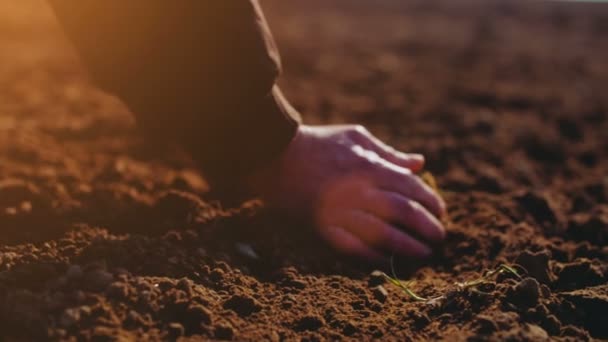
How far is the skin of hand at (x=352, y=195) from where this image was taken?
2320 millimetres

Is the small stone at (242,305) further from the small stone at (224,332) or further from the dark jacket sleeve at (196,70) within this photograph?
the dark jacket sleeve at (196,70)

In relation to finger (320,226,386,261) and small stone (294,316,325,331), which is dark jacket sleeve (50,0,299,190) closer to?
finger (320,226,386,261)

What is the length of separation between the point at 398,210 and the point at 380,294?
0.42 meters

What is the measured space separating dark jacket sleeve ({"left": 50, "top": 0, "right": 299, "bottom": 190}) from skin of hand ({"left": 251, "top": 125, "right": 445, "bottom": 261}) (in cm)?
13

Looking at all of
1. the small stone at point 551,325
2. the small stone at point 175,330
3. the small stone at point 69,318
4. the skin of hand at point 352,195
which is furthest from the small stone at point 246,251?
the small stone at point 551,325

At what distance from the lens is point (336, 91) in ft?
15.2

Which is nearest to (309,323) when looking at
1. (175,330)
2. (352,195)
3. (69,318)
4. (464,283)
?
(175,330)

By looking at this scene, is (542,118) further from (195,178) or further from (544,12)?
(544,12)

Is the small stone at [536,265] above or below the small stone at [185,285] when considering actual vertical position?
below

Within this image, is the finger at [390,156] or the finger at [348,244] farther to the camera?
the finger at [390,156]

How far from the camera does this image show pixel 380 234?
2.31m

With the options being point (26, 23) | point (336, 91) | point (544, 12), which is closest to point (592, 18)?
point (544, 12)

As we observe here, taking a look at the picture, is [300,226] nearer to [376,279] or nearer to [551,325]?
[376,279]

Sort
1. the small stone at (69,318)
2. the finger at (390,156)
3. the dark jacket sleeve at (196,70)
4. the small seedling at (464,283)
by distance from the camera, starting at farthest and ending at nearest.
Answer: the finger at (390,156) → the dark jacket sleeve at (196,70) → the small seedling at (464,283) → the small stone at (69,318)
